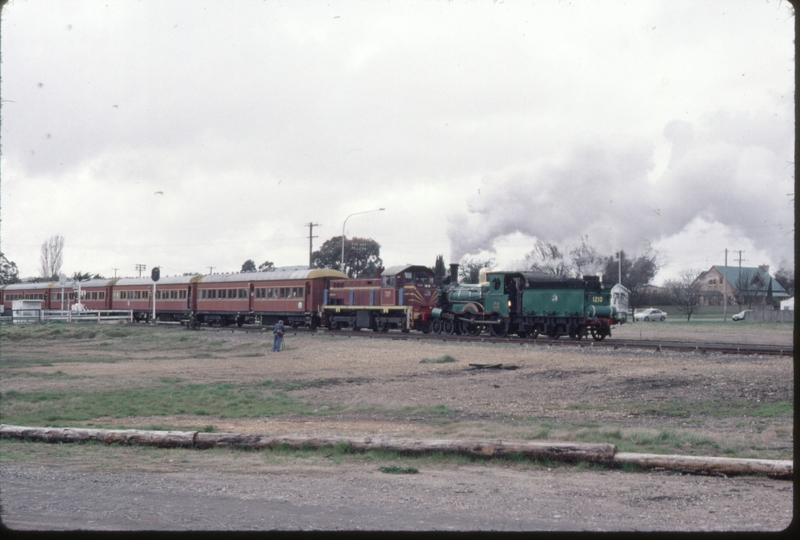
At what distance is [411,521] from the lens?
6.53 metres

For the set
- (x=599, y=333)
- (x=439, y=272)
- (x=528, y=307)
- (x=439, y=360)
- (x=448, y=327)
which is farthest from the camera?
(x=439, y=272)

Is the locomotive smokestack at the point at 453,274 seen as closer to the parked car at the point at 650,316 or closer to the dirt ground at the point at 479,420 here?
the dirt ground at the point at 479,420

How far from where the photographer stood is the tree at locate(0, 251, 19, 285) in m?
52.8

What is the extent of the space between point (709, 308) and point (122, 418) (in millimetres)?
88834

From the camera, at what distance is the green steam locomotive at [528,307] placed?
3111cm

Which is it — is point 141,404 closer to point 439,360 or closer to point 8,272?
point 439,360

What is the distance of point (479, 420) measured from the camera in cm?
1337

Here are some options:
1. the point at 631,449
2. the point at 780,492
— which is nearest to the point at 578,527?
the point at 780,492

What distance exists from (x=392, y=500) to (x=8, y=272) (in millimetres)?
65544

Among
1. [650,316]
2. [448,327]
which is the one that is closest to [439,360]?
[448,327]

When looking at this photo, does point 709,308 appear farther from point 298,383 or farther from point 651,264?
point 298,383

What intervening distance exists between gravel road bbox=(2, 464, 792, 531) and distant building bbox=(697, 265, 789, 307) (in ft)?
276

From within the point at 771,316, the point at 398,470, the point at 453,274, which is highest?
the point at 453,274

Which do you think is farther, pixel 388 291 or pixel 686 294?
pixel 686 294
